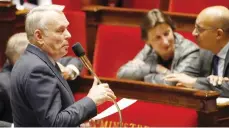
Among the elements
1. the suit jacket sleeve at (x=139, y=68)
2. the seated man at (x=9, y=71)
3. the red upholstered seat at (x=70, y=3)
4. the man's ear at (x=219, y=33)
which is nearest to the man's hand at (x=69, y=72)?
the seated man at (x=9, y=71)

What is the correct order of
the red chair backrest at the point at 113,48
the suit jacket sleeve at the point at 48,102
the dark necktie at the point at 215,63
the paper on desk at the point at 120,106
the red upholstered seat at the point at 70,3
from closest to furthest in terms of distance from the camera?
the suit jacket sleeve at the point at 48,102
the paper on desk at the point at 120,106
the dark necktie at the point at 215,63
the red chair backrest at the point at 113,48
the red upholstered seat at the point at 70,3

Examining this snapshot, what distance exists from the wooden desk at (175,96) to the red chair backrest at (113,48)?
178 millimetres

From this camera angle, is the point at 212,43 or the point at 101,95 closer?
the point at 101,95

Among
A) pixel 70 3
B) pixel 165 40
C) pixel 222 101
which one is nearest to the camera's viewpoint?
pixel 222 101

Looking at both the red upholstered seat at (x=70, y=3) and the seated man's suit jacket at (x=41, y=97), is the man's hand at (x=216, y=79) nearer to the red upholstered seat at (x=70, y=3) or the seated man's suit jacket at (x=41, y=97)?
the seated man's suit jacket at (x=41, y=97)

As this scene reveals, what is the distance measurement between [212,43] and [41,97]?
0.38 meters

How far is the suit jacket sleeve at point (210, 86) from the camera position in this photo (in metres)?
0.74

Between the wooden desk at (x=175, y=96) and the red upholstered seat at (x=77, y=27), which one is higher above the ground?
the red upholstered seat at (x=77, y=27)

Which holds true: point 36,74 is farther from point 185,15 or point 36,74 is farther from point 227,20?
point 185,15

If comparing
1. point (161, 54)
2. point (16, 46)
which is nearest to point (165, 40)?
point (161, 54)

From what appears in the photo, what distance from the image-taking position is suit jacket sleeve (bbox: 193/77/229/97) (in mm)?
744

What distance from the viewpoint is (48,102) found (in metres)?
0.49

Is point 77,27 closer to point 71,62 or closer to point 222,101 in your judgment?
point 71,62

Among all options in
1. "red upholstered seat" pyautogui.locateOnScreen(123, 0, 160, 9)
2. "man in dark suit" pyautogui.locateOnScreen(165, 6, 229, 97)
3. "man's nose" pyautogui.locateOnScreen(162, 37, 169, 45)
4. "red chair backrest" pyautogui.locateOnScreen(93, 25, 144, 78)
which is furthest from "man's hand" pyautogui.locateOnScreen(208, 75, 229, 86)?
"red upholstered seat" pyautogui.locateOnScreen(123, 0, 160, 9)
